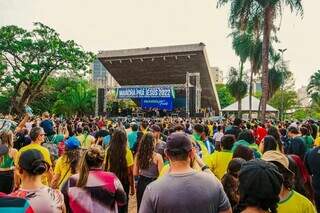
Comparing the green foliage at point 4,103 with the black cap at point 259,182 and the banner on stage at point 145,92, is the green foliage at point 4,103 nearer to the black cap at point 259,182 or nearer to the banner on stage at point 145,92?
the banner on stage at point 145,92

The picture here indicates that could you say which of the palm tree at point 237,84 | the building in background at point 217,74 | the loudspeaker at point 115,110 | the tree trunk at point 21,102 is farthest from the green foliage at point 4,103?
the building in background at point 217,74

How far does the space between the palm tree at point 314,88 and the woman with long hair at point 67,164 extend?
2366 inches

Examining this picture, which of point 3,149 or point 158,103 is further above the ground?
point 158,103

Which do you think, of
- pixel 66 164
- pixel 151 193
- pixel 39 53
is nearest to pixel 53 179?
pixel 66 164

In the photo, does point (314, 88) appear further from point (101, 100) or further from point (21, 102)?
point (21, 102)

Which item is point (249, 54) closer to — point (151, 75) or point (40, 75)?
point (151, 75)

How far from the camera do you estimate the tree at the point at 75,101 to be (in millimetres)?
56625

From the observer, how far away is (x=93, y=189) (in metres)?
3.78

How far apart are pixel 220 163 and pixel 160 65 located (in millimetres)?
37101

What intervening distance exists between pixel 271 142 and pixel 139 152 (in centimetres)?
184

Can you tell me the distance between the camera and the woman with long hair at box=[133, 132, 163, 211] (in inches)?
231

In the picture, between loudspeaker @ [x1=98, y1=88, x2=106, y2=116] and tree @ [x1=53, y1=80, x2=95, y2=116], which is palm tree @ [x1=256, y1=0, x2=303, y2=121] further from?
tree @ [x1=53, y1=80, x2=95, y2=116]

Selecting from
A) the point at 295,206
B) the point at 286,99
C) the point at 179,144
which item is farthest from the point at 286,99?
the point at 179,144

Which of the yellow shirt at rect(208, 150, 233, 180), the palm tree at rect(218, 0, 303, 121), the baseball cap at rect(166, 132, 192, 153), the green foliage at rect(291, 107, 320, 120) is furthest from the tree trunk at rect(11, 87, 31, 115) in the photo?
the green foliage at rect(291, 107, 320, 120)
